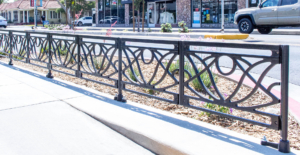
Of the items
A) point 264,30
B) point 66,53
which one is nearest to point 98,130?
point 66,53

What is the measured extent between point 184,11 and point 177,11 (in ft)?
2.87

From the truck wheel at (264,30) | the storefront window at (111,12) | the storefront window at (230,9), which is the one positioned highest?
the storefront window at (111,12)

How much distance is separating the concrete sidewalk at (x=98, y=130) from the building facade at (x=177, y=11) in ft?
78.2

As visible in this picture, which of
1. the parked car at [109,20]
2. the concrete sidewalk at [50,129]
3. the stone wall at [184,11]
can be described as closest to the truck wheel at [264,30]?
the stone wall at [184,11]

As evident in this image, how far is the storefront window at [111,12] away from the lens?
38250mm

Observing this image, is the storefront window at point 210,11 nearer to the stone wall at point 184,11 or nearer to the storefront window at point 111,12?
the stone wall at point 184,11

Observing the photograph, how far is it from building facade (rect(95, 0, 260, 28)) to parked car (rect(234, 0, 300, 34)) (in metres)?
9.94

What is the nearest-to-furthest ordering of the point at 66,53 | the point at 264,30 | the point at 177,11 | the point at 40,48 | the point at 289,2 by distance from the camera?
the point at 66,53 < the point at 40,48 < the point at 289,2 < the point at 264,30 < the point at 177,11

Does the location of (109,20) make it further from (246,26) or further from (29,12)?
(29,12)

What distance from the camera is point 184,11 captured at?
30.8 meters

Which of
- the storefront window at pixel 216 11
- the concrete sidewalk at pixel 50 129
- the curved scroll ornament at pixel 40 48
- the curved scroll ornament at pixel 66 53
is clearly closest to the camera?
the concrete sidewalk at pixel 50 129

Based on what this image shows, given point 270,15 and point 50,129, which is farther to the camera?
point 270,15

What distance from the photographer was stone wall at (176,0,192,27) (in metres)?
30.5

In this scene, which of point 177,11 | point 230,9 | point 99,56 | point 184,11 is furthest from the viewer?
point 177,11
